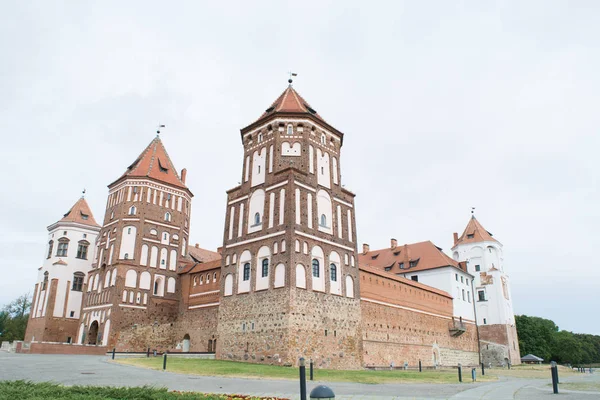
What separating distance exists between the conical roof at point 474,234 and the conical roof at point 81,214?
45.1m

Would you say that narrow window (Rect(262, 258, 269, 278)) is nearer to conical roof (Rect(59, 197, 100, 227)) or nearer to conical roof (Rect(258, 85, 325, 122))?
conical roof (Rect(258, 85, 325, 122))

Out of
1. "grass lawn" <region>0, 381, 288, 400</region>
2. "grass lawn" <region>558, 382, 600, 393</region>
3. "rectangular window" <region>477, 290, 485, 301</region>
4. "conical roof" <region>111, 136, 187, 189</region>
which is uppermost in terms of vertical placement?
"conical roof" <region>111, 136, 187, 189</region>

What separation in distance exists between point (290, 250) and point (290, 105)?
11.5 metres

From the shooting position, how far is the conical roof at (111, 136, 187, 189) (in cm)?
4228

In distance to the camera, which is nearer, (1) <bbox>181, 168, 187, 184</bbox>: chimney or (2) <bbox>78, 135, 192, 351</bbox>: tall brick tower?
(2) <bbox>78, 135, 192, 351</bbox>: tall brick tower

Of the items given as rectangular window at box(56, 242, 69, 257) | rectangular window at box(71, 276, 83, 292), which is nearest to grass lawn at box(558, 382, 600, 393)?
rectangular window at box(71, 276, 83, 292)

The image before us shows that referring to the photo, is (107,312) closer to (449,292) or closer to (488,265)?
(449,292)

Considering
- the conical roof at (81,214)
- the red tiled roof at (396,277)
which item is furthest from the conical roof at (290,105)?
the conical roof at (81,214)

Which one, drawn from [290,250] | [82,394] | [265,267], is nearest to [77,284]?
[265,267]

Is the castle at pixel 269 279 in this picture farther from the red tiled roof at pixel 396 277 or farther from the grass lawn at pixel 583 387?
the grass lawn at pixel 583 387

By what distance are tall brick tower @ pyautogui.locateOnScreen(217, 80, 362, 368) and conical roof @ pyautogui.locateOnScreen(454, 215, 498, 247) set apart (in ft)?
105

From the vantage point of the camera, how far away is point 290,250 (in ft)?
89.3

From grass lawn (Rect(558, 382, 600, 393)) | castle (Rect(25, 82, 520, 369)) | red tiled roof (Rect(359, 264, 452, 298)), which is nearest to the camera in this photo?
grass lawn (Rect(558, 382, 600, 393))

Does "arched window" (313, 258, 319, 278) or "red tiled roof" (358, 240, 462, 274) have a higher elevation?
"red tiled roof" (358, 240, 462, 274)
